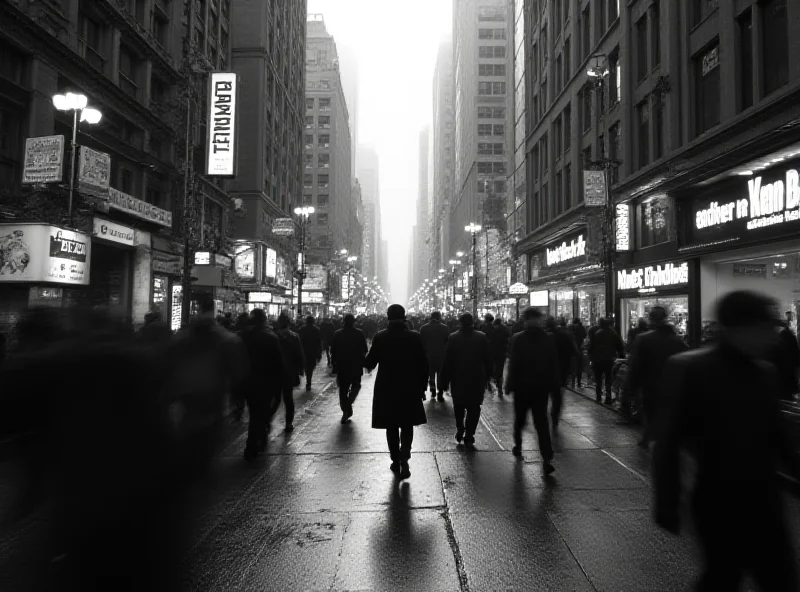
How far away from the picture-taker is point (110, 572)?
2.70m

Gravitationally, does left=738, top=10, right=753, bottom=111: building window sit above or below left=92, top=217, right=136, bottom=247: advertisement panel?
above

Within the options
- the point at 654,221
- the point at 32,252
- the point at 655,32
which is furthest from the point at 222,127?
the point at 654,221

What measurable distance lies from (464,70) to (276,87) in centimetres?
7345

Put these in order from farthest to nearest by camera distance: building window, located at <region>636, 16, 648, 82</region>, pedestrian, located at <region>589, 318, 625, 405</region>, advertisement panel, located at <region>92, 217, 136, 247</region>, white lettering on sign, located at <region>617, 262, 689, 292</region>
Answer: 1. building window, located at <region>636, 16, 648, 82</region>
2. advertisement panel, located at <region>92, 217, 136, 247</region>
3. white lettering on sign, located at <region>617, 262, 689, 292</region>
4. pedestrian, located at <region>589, 318, 625, 405</region>

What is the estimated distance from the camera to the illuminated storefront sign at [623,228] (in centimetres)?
2570

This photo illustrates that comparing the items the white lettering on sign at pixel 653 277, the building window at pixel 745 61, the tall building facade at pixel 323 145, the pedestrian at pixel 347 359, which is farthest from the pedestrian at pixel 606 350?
the tall building facade at pixel 323 145

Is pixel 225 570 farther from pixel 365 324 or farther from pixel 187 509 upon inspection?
pixel 365 324

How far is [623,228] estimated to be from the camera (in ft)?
85.1

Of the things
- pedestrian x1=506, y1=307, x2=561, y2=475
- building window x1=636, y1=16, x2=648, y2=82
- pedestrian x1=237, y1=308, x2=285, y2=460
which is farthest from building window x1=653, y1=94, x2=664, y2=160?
pedestrian x1=237, y1=308, x2=285, y2=460

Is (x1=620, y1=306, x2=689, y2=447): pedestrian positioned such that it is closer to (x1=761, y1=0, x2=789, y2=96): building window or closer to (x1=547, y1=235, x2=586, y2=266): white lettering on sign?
(x1=761, y1=0, x2=789, y2=96): building window

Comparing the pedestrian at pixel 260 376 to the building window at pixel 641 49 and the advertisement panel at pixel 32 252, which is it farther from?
the building window at pixel 641 49

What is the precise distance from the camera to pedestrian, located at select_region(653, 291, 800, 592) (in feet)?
8.91

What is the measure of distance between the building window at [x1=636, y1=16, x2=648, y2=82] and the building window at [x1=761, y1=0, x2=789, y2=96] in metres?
9.26

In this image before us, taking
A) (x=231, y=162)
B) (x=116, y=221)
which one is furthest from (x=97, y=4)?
(x=231, y=162)
